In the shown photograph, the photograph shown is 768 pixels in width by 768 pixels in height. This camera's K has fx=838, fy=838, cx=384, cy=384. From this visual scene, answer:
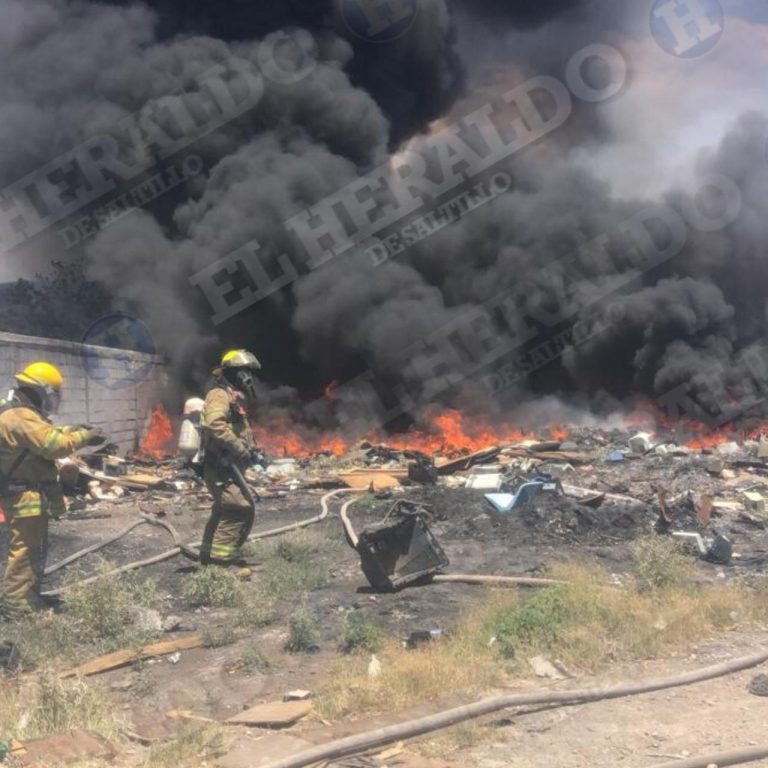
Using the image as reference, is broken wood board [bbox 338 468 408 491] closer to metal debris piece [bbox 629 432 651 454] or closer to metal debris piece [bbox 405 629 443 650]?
metal debris piece [bbox 629 432 651 454]

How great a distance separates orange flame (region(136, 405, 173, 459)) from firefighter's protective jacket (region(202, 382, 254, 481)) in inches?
294

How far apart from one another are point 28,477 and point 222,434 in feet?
4.86

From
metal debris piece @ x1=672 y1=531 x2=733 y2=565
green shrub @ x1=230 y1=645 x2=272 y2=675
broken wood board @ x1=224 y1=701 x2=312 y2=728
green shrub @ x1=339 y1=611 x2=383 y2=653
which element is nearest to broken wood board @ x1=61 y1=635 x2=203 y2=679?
green shrub @ x1=230 y1=645 x2=272 y2=675

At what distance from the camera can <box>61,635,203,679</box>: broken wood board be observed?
431 centimetres

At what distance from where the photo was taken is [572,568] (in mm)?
6008

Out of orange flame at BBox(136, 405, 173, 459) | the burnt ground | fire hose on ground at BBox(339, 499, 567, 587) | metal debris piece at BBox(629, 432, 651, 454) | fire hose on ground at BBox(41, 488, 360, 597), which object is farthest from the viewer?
orange flame at BBox(136, 405, 173, 459)

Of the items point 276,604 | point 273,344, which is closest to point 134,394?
point 273,344

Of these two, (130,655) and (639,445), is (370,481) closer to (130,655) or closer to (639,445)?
(639,445)

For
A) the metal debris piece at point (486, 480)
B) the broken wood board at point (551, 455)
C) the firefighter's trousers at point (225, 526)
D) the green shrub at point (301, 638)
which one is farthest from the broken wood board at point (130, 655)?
the broken wood board at point (551, 455)

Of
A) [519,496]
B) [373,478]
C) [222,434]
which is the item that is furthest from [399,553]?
[373,478]

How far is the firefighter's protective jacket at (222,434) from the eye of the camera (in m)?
6.38

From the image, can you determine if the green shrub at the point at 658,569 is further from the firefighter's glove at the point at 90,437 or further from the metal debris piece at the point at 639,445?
the metal debris piece at the point at 639,445

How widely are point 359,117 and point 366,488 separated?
11.7m
